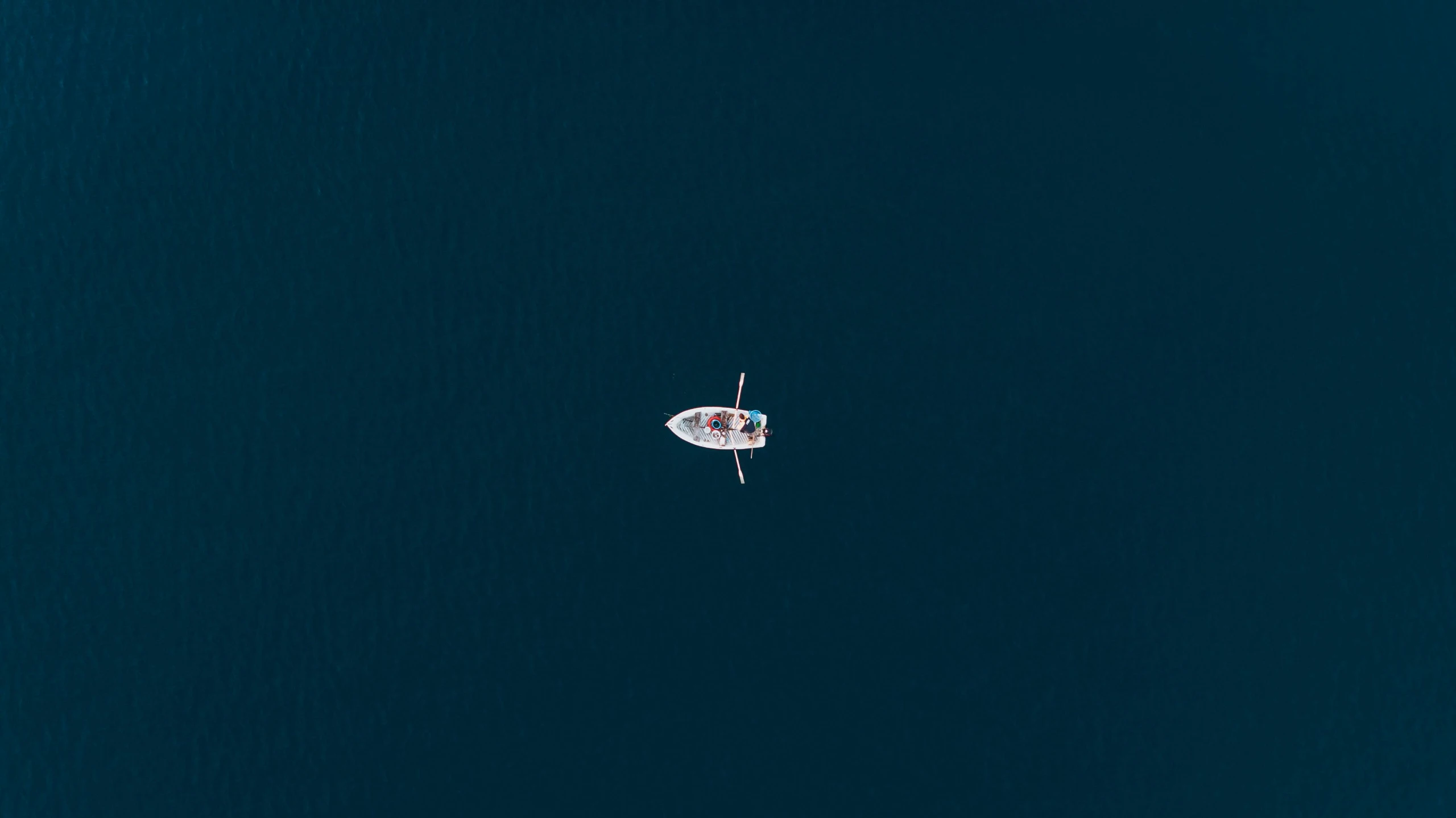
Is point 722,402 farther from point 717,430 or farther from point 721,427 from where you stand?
point 717,430

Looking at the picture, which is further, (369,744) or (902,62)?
(902,62)

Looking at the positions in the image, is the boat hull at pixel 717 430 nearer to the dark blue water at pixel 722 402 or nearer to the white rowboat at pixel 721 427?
the white rowboat at pixel 721 427

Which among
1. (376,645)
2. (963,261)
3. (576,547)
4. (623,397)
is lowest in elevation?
(376,645)

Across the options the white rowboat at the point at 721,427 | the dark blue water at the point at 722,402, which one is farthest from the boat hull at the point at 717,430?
the dark blue water at the point at 722,402

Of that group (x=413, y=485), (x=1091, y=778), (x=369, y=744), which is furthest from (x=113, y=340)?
(x=1091, y=778)

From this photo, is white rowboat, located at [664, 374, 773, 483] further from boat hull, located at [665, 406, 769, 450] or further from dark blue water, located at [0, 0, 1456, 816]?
dark blue water, located at [0, 0, 1456, 816]

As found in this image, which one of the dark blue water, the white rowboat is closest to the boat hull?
the white rowboat

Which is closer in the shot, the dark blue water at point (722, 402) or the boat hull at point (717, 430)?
the dark blue water at point (722, 402)

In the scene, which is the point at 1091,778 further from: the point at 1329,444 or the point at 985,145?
the point at 985,145
